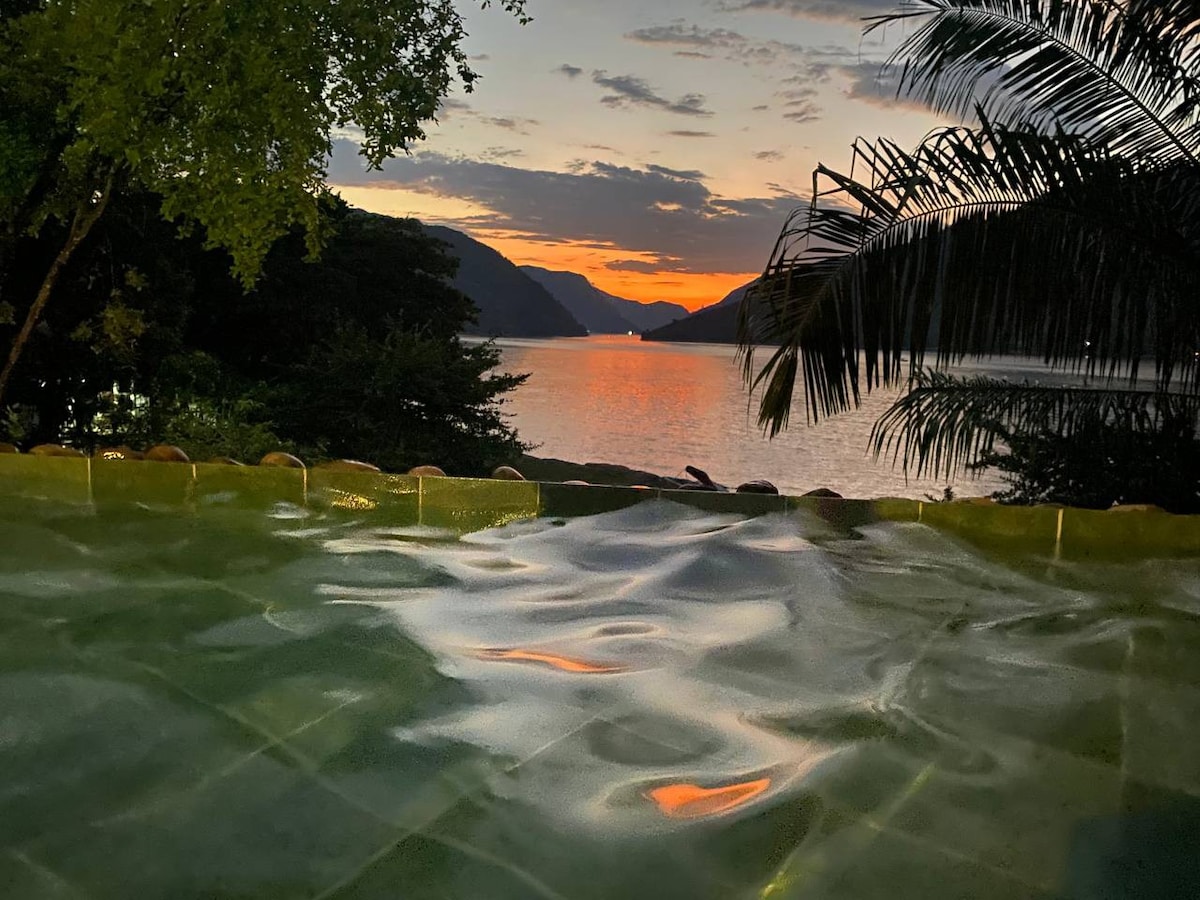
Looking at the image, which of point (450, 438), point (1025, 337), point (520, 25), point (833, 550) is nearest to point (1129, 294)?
point (1025, 337)

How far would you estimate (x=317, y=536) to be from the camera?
136 inches

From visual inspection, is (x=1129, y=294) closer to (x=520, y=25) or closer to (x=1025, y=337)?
(x=1025, y=337)

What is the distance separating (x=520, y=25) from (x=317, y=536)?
629 cm

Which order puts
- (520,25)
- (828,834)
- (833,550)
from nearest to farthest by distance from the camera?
(828,834) < (833,550) < (520,25)

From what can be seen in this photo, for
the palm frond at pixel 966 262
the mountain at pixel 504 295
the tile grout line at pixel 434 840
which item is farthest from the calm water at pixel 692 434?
the tile grout line at pixel 434 840

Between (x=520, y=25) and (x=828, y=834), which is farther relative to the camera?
(x=520, y=25)

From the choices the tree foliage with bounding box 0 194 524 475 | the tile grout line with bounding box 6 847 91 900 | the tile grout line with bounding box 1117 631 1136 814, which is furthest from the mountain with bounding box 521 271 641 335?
the tile grout line with bounding box 6 847 91 900

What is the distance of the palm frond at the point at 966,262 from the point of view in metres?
4.21

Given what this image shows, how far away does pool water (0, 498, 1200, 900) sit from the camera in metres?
1.41

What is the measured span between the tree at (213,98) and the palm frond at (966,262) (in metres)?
4.52

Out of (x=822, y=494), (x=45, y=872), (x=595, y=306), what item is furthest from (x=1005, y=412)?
(x=595, y=306)

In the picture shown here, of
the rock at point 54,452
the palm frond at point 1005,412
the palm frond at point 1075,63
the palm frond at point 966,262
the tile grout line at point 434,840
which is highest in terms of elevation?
the palm frond at point 1075,63

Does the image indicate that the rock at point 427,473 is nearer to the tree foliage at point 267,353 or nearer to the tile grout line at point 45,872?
the tile grout line at point 45,872

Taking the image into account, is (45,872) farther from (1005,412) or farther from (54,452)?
(1005,412)
